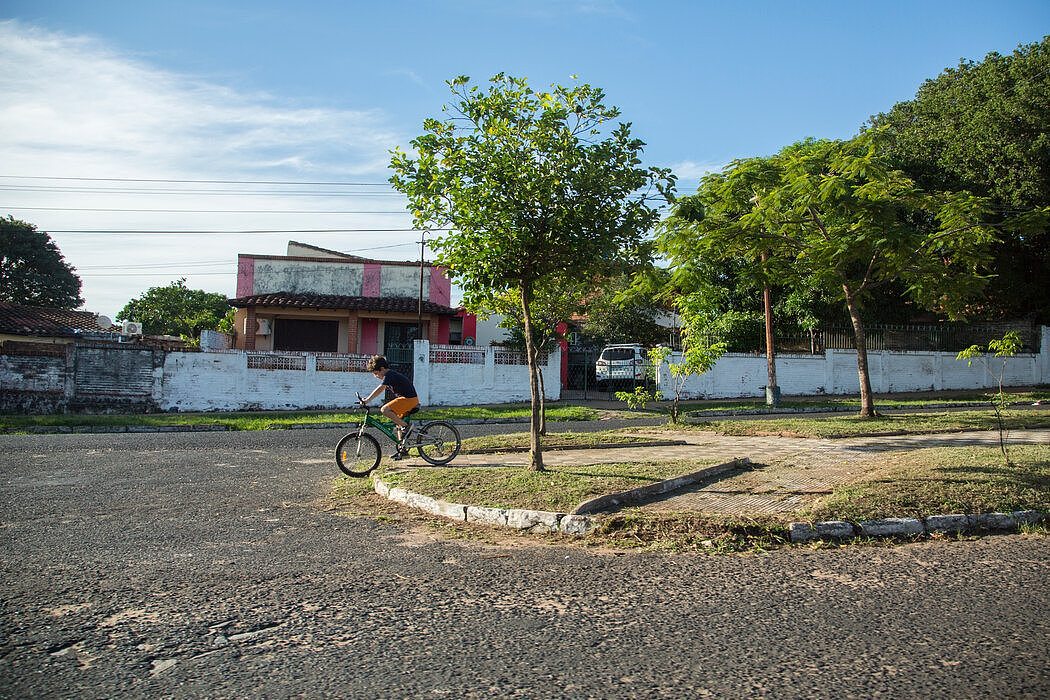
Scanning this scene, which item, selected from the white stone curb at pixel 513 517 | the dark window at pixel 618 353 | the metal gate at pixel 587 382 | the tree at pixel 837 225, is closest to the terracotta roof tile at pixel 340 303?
the metal gate at pixel 587 382

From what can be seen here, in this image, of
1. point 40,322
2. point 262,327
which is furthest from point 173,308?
point 262,327

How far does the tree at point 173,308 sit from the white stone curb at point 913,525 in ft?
196

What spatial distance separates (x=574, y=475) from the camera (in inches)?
330

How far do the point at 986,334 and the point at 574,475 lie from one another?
2929 cm

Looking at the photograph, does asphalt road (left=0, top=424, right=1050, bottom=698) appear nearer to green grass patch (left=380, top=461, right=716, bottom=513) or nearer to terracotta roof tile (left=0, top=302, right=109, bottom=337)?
green grass patch (left=380, top=461, right=716, bottom=513)

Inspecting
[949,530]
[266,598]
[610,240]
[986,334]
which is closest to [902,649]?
[949,530]

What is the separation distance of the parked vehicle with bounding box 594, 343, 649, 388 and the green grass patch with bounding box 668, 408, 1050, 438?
10.0 meters

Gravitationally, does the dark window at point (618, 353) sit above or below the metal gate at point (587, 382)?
above

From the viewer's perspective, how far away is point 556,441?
1200 cm

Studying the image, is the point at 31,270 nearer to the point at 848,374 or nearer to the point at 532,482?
the point at 848,374

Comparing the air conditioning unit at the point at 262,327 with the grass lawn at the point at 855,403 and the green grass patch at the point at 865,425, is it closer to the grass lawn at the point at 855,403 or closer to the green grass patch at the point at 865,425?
the grass lawn at the point at 855,403

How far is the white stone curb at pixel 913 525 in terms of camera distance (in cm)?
607

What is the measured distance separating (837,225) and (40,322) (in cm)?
4044

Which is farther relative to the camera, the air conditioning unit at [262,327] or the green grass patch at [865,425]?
the air conditioning unit at [262,327]
